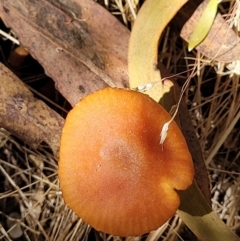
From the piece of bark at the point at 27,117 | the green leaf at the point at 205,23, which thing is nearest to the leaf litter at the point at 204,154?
the green leaf at the point at 205,23

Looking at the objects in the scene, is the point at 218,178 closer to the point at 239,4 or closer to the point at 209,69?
the point at 209,69

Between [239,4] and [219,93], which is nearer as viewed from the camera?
[239,4]

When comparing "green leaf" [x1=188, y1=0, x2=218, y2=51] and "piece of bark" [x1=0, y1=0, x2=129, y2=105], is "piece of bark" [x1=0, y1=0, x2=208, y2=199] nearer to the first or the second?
"piece of bark" [x1=0, y1=0, x2=129, y2=105]

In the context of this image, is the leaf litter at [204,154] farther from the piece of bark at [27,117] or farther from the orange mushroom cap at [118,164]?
the orange mushroom cap at [118,164]

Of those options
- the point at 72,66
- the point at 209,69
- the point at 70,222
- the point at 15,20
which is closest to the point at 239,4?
the point at 209,69

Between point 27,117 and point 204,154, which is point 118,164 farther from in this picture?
point 204,154

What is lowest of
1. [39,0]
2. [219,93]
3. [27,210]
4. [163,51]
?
[27,210]
